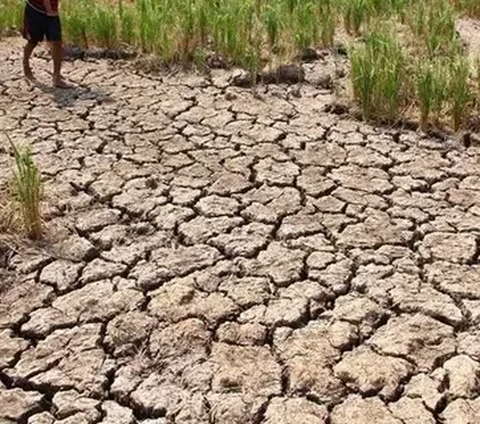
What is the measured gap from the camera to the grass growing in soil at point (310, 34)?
4.92m

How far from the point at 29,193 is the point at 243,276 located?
1.11m

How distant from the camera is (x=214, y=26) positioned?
20.2ft

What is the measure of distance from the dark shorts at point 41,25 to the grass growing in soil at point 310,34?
0.89 m

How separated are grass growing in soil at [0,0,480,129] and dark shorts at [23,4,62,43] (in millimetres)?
891

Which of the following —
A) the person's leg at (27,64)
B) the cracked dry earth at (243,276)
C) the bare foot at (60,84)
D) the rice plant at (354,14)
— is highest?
the rice plant at (354,14)

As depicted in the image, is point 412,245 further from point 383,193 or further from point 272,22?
point 272,22

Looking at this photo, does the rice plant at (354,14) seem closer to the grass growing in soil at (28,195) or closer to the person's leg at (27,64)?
the person's leg at (27,64)

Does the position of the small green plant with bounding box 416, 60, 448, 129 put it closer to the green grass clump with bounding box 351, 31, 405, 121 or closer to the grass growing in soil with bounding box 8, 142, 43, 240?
the green grass clump with bounding box 351, 31, 405, 121

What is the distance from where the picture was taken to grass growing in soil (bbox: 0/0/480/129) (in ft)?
→ 16.1

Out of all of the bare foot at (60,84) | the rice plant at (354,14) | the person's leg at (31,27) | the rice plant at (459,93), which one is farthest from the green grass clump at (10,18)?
the rice plant at (459,93)

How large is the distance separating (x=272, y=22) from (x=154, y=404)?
4.30m

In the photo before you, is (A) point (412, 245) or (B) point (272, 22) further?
(B) point (272, 22)


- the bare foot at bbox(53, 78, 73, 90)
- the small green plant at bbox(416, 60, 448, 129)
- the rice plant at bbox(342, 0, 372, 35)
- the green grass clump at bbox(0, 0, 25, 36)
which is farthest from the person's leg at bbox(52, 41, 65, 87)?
the small green plant at bbox(416, 60, 448, 129)

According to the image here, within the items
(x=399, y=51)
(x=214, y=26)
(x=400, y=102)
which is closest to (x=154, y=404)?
(x=400, y=102)
